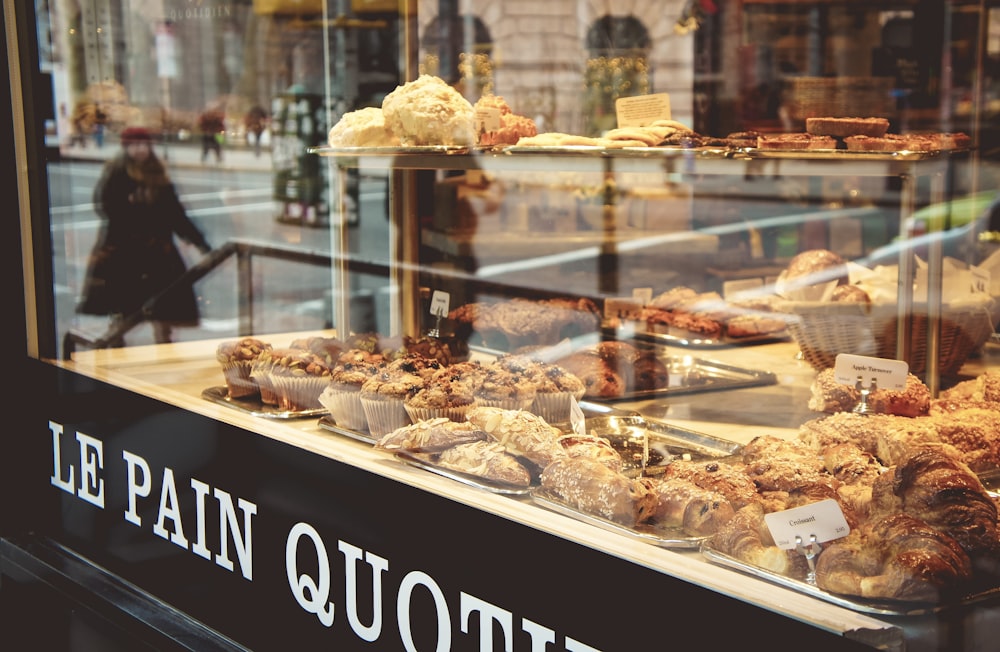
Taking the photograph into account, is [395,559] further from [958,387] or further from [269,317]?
[269,317]

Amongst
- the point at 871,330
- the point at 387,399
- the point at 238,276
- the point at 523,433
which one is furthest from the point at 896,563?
the point at 238,276

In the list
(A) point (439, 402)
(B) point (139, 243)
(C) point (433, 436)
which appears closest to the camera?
(C) point (433, 436)

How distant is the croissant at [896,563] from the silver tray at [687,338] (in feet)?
4.88

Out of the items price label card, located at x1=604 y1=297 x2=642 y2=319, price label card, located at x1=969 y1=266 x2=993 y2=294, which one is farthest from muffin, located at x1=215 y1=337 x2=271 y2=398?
price label card, located at x1=969 y1=266 x2=993 y2=294

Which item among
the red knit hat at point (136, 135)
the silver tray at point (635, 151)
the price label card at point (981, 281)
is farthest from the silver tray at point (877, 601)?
the red knit hat at point (136, 135)

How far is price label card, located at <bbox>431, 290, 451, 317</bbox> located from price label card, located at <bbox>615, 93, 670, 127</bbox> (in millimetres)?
693

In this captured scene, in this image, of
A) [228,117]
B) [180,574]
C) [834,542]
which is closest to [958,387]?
[834,542]

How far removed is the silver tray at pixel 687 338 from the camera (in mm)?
2859

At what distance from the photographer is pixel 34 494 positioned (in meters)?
2.93

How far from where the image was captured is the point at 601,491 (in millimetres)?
1608

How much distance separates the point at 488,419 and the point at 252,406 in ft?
2.04

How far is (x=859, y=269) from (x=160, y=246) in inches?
96.1

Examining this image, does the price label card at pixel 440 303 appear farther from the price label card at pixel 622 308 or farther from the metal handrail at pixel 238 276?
the price label card at pixel 622 308

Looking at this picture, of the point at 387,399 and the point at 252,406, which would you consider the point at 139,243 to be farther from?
the point at 387,399
